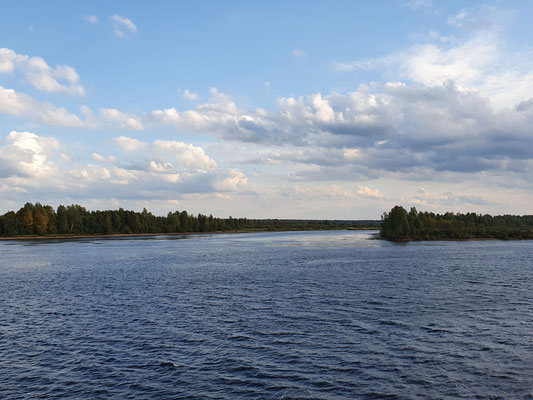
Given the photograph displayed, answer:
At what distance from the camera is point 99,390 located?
2305 cm

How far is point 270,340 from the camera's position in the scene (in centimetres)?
3203

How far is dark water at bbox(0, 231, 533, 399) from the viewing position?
76.3ft

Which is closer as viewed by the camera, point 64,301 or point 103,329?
point 103,329

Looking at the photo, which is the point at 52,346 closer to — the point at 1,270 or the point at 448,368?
the point at 448,368

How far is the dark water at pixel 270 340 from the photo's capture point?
76.3 feet

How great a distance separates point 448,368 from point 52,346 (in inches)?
1065

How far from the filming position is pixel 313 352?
28.9 meters

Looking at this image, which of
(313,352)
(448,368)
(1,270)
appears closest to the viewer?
(448,368)

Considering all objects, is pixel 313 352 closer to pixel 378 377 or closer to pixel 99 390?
pixel 378 377

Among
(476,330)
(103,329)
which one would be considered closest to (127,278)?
(103,329)

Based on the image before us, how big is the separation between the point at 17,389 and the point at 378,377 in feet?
65.4

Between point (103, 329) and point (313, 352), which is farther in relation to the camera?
point (103, 329)

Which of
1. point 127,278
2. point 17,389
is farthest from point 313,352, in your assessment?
point 127,278

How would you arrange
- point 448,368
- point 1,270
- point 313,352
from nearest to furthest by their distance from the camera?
point 448,368
point 313,352
point 1,270
